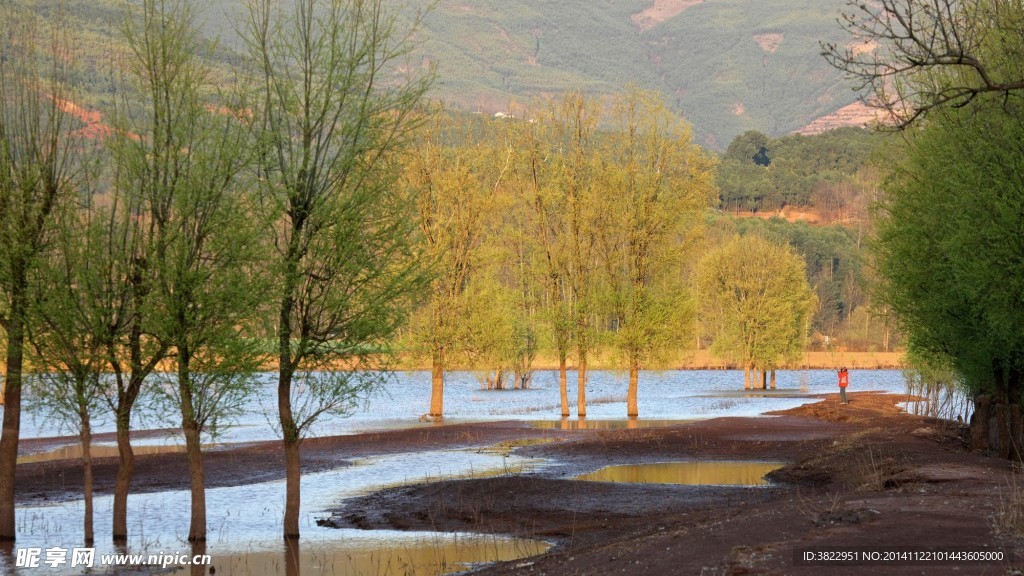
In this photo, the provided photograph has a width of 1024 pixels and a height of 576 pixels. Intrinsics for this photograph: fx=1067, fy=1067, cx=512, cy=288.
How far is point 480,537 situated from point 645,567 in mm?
8268

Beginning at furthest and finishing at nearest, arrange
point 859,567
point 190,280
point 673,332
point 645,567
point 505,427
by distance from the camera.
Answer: point 673,332 → point 505,427 → point 190,280 → point 645,567 → point 859,567

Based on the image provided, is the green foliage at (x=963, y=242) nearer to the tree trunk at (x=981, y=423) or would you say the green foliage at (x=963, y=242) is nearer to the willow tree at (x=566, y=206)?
the tree trunk at (x=981, y=423)

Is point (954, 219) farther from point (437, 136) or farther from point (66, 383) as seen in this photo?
point (437, 136)

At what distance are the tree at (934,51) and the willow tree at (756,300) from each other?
48107mm

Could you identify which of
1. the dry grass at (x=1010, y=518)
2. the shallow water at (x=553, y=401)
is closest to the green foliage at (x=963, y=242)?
the dry grass at (x=1010, y=518)

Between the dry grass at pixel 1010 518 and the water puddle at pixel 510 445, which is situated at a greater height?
the dry grass at pixel 1010 518

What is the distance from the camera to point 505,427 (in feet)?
150

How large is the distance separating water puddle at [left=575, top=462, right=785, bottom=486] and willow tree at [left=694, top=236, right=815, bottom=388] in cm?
4799

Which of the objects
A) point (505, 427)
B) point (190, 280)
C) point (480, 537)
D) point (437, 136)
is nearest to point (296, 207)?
point (190, 280)

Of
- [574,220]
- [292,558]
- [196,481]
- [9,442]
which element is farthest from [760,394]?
[9,442]

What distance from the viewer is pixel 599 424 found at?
1880 inches

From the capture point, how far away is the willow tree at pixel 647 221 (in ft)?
161

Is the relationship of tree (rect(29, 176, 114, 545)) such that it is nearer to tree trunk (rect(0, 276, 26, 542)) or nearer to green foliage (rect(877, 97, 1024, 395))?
tree trunk (rect(0, 276, 26, 542))

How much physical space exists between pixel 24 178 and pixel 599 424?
3220 cm
